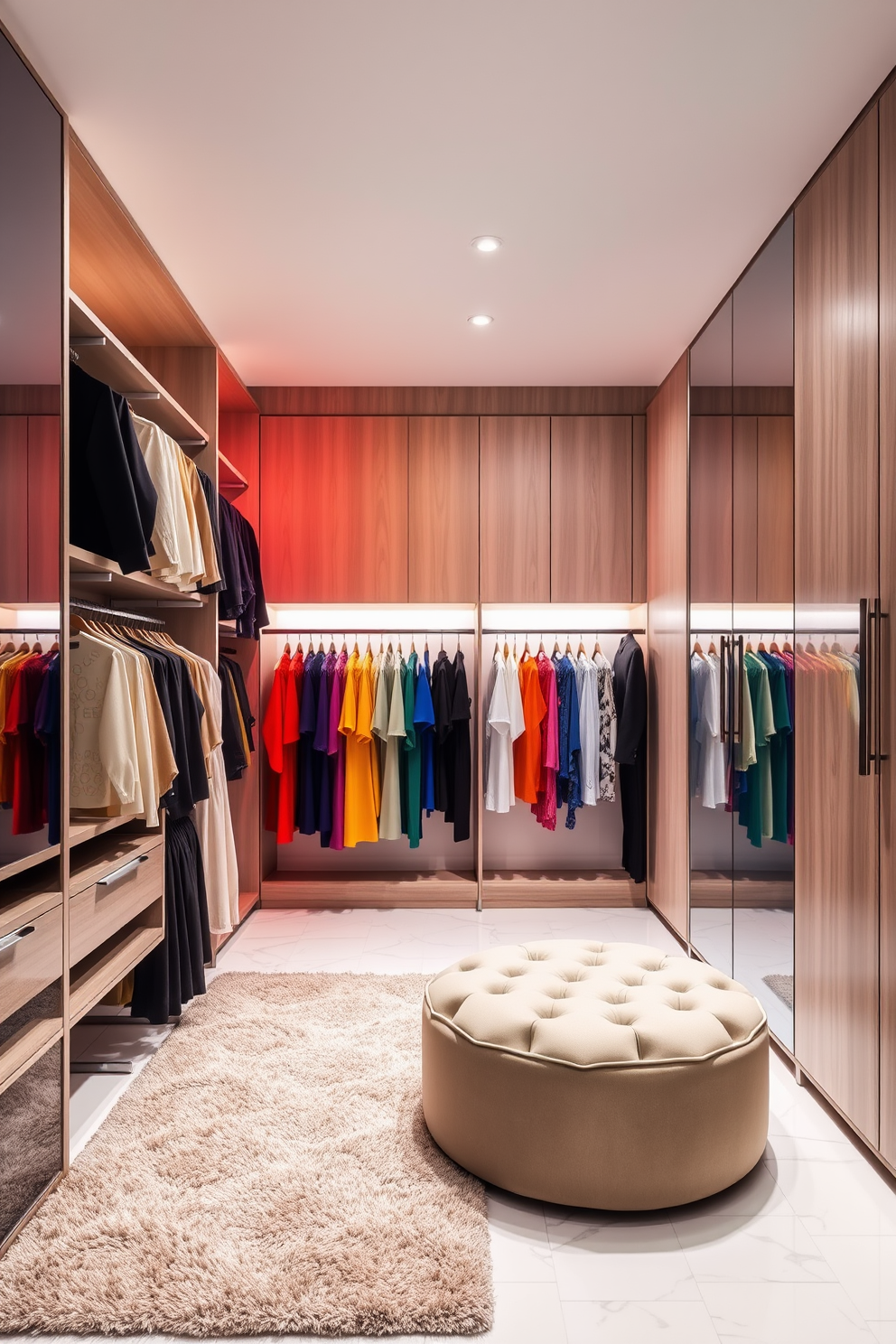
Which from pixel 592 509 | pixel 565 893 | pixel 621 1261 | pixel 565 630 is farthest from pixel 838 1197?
pixel 592 509

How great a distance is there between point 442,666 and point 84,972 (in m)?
2.58

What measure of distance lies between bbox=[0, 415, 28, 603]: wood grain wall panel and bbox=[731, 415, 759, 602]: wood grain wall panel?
2.28 m

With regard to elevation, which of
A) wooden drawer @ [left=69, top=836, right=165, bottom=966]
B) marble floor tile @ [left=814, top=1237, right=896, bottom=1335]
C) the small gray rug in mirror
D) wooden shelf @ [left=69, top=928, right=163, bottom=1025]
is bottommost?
marble floor tile @ [left=814, top=1237, right=896, bottom=1335]

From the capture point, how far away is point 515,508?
15.6 ft

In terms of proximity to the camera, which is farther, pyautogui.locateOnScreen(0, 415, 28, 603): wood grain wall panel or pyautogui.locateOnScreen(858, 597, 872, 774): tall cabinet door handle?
pyautogui.locateOnScreen(858, 597, 872, 774): tall cabinet door handle

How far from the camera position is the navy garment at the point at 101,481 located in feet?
8.14

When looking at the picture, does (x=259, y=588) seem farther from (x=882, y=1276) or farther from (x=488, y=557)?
(x=882, y=1276)

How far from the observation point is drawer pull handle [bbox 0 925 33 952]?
1829 mm

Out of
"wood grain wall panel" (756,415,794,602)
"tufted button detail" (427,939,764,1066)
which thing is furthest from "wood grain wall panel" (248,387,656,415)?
"tufted button detail" (427,939,764,1066)

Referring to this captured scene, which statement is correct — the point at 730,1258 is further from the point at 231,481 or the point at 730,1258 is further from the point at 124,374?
the point at 231,481

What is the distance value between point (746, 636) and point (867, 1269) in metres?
1.89

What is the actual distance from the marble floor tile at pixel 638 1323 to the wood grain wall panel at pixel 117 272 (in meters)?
3.19

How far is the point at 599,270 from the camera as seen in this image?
3316mm

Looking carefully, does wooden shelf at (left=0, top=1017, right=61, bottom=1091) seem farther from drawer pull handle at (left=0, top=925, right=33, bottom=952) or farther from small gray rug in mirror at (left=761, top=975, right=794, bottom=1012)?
small gray rug in mirror at (left=761, top=975, right=794, bottom=1012)
